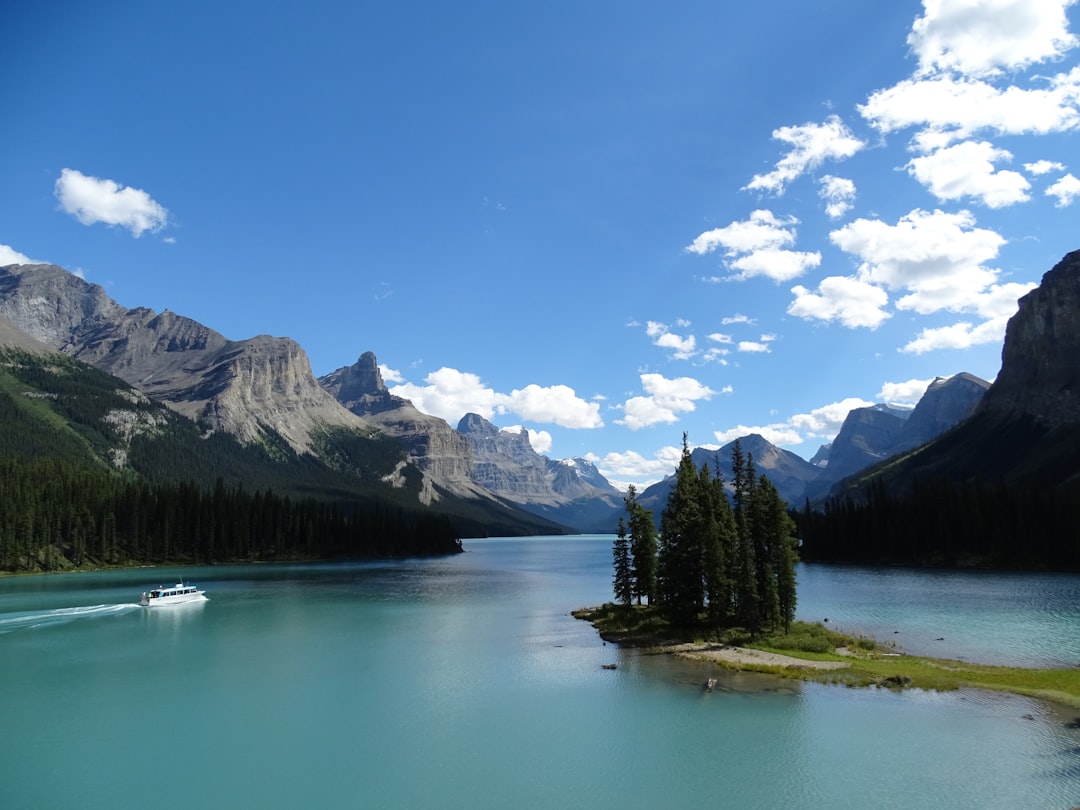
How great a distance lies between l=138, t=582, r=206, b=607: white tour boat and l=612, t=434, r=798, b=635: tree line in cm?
7568

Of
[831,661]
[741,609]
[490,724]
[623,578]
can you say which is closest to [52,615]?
[623,578]

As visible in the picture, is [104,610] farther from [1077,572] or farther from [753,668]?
[1077,572]

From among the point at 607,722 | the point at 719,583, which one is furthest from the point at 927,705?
the point at 719,583

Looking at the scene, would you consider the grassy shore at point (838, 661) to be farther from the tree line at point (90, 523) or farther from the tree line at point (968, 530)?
the tree line at point (90, 523)

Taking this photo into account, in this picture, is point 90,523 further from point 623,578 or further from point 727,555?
→ point 727,555

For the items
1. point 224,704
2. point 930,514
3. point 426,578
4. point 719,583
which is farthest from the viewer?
point 930,514

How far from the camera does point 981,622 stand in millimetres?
77000

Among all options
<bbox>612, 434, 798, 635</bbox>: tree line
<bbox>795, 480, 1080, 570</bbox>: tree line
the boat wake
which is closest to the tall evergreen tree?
<bbox>612, 434, 798, 635</bbox>: tree line

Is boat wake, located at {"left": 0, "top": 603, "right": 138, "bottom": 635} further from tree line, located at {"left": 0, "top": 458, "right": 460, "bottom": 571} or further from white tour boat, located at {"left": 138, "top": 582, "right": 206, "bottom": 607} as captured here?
tree line, located at {"left": 0, "top": 458, "right": 460, "bottom": 571}

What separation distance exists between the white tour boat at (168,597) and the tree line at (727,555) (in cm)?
7568

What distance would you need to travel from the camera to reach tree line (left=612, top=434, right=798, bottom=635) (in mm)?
68875

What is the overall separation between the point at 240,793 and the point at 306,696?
722 inches

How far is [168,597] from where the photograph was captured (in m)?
105

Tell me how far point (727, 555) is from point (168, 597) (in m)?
86.7
